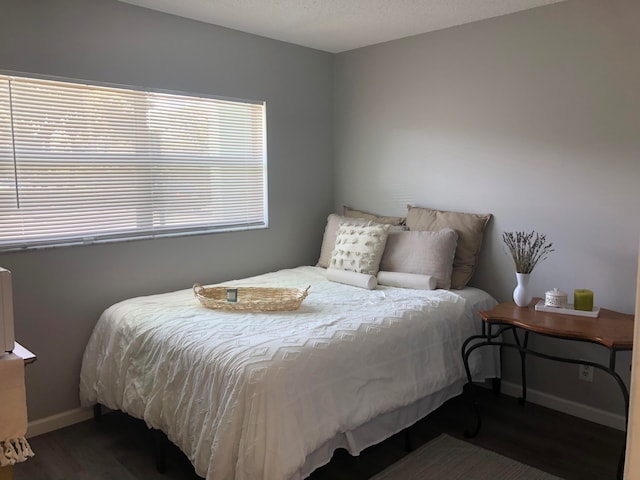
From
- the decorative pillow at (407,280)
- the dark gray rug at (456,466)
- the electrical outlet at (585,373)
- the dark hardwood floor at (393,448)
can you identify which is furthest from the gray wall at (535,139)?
the dark gray rug at (456,466)

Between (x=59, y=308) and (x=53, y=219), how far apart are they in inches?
19.2

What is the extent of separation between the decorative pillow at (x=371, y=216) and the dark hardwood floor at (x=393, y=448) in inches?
50.9

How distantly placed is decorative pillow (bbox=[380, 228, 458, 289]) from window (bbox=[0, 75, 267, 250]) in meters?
1.04

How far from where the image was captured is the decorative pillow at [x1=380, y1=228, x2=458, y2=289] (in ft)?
10.6

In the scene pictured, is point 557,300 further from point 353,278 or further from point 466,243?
point 353,278

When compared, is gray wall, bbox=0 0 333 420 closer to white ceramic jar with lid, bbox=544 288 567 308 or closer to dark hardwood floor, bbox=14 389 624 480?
dark hardwood floor, bbox=14 389 624 480

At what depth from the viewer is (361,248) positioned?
3381 mm

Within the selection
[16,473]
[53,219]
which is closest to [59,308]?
[53,219]

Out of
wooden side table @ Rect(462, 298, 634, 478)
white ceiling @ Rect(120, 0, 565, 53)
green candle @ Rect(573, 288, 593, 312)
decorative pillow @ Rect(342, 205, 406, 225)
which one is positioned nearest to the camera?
wooden side table @ Rect(462, 298, 634, 478)

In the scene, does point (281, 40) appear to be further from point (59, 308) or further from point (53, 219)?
point (59, 308)

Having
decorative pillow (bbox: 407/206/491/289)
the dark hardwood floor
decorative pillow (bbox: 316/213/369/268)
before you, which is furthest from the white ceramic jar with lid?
decorative pillow (bbox: 316/213/369/268)

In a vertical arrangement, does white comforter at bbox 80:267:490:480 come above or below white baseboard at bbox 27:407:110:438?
above

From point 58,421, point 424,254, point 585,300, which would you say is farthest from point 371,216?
point 58,421

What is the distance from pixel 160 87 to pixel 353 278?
1.67 metres
